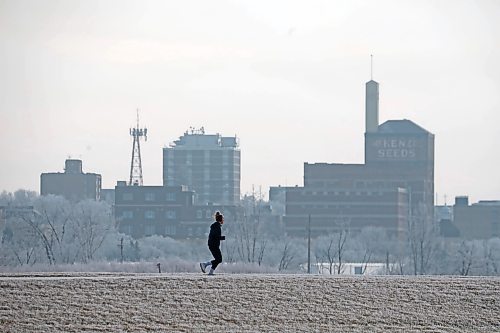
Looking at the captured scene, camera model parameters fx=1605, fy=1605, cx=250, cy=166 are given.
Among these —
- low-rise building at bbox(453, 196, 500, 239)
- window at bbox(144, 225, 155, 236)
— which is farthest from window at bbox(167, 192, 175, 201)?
low-rise building at bbox(453, 196, 500, 239)

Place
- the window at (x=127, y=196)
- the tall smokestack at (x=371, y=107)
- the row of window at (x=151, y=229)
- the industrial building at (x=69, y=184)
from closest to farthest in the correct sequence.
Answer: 1. the row of window at (x=151, y=229)
2. the window at (x=127, y=196)
3. the industrial building at (x=69, y=184)
4. the tall smokestack at (x=371, y=107)

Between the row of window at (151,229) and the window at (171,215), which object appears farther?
the window at (171,215)

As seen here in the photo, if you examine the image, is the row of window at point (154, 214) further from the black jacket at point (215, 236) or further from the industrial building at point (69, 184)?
the black jacket at point (215, 236)

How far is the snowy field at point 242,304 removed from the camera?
3991cm

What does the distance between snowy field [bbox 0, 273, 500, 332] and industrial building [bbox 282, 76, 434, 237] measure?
125000 mm

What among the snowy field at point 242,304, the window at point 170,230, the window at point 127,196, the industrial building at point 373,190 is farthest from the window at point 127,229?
the snowy field at point 242,304

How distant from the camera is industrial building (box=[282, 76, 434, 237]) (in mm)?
175000

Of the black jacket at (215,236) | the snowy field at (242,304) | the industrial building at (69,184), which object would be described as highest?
the industrial building at (69,184)

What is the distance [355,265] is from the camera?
444 ft

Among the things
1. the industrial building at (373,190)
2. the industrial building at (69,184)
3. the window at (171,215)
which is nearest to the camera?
the window at (171,215)

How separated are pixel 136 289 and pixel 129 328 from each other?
330cm

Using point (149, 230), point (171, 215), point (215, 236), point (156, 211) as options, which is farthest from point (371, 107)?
point (215, 236)

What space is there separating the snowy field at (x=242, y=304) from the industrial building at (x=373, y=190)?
125 m

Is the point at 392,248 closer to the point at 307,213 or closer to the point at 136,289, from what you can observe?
the point at 307,213
